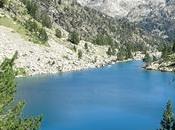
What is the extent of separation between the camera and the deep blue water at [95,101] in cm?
10775

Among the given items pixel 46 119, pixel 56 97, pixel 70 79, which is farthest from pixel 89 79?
pixel 46 119

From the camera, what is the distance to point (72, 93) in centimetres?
15625

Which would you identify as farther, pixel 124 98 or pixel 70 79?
pixel 70 79

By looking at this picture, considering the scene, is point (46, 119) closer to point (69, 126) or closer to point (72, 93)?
point (69, 126)

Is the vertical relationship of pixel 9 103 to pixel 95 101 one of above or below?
above

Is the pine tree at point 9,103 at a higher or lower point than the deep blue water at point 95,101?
higher

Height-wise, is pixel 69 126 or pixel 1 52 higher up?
pixel 1 52

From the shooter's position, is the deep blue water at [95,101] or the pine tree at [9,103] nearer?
the pine tree at [9,103]

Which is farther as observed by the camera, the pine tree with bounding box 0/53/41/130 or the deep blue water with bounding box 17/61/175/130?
the deep blue water with bounding box 17/61/175/130

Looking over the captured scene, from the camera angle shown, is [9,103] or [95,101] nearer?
[9,103]

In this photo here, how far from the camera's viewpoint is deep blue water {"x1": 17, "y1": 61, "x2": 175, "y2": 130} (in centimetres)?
10775

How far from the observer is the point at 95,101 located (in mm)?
141625

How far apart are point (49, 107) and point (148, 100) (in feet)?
108

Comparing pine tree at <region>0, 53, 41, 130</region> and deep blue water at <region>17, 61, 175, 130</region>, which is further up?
pine tree at <region>0, 53, 41, 130</region>
